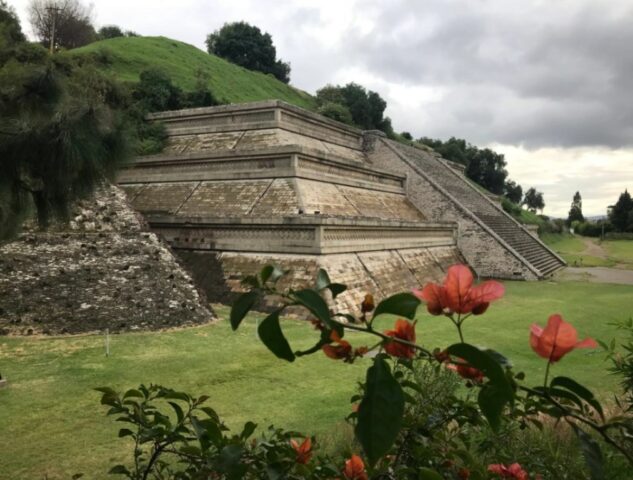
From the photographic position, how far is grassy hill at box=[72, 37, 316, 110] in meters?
27.9

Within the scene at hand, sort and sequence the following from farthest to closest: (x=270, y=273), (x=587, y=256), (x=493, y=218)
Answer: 1. (x=587, y=256)
2. (x=493, y=218)
3. (x=270, y=273)

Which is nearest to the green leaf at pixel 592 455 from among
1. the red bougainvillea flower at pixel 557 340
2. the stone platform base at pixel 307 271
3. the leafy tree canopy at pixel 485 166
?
the red bougainvillea flower at pixel 557 340

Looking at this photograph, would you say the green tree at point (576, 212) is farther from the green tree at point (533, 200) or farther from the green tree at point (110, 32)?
A: the green tree at point (110, 32)

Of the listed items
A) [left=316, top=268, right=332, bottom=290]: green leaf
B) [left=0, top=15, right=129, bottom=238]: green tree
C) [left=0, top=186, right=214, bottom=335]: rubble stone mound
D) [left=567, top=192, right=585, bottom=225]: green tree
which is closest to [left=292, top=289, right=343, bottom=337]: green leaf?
[left=316, top=268, right=332, bottom=290]: green leaf

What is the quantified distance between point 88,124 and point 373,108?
116 ft

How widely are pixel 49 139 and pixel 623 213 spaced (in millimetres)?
51204

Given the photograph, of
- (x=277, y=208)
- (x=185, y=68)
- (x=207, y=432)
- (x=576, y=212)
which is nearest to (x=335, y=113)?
(x=185, y=68)

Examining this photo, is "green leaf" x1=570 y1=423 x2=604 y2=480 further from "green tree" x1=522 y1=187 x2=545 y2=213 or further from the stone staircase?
"green tree" x1=522 y1=187 x2=545 y2=213

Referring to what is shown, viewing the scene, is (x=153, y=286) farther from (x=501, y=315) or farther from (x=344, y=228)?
(x=501, y=315)

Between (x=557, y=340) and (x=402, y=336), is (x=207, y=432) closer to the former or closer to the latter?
(x=402, y=336)

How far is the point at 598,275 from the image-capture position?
20.2 m

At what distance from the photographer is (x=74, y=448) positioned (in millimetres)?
4434

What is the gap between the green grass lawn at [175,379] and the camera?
448 centimetres

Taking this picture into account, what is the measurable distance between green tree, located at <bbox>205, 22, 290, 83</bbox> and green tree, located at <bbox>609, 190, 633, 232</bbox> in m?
34.0
